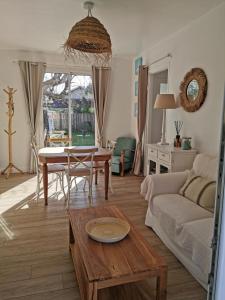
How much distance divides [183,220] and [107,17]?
279 centimetres

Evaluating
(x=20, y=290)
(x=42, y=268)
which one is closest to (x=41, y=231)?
(x=42, y=268)

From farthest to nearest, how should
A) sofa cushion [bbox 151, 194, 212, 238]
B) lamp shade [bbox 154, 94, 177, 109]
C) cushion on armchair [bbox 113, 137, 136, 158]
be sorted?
cushion on armchair [bbox 113, 137, 136, 158], lamp shade [bbox 154, 94, 177, 109], sofa cushion [bbox 151, 194, 212, 238]

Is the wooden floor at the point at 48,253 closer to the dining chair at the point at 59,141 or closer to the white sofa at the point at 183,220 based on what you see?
the white sofa at the point at 183,220

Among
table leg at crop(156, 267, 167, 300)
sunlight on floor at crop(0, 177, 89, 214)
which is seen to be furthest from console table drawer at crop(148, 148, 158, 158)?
table leg at crop(156, 267, 167, 300)

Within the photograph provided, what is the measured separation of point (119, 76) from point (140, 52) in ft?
2.46

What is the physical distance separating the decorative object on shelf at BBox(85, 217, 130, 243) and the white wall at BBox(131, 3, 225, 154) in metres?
1.76

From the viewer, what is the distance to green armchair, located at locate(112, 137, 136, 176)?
5.20 m

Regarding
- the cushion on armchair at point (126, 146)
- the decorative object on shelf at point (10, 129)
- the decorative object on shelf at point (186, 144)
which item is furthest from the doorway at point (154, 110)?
the decorative object on shelf at point (10, 129)

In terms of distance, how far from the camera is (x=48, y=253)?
96.3 inches

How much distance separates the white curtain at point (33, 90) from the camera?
203 inches

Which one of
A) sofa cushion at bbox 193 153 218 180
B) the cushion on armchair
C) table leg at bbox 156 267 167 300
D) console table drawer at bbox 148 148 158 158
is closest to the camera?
table leg at bbox 156 267 167 300

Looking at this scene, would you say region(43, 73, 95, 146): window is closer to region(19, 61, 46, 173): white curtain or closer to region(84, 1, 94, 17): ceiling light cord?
region(19, 61, 46, 173): white curtain

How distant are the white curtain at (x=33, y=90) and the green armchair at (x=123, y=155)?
1824 millimetres

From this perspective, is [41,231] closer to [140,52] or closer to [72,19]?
[72,19]
